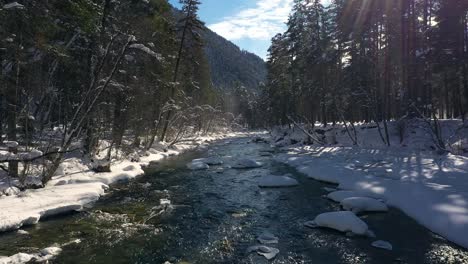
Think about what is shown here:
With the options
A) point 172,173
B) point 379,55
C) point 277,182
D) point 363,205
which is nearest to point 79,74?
point 172,173

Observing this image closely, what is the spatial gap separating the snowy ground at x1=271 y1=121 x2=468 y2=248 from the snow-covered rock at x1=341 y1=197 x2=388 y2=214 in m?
0.66

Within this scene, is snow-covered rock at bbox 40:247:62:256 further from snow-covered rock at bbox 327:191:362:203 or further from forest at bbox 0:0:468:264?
snow-covered rock at bbox 327:191:362:203

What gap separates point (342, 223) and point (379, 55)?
30933mm

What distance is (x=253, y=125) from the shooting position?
11425cm

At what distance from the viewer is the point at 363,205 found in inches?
472

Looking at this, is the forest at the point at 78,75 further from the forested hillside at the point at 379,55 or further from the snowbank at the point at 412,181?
the forested hillside at the point at 379,55

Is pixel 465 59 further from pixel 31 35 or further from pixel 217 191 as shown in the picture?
pixel 31 35

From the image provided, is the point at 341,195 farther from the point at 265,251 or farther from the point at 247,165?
the point at 247,165

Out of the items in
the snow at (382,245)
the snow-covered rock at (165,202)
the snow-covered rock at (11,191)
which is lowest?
the snow at (382,245)

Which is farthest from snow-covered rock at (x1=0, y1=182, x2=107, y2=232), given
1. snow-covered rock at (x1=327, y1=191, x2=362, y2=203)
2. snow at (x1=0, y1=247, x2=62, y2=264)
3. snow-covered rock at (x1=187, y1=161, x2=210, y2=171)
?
snow-covered rock at (x1=327, y1=191, x2=362, y2=203)

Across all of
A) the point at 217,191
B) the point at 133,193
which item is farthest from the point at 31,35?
the point at 217,191

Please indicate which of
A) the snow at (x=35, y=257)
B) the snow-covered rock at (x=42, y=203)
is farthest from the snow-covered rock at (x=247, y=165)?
the snow at (x=35, y=257)

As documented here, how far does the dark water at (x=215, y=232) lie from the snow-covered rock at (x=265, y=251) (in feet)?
0.46

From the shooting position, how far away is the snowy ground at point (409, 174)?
34.2 feet
